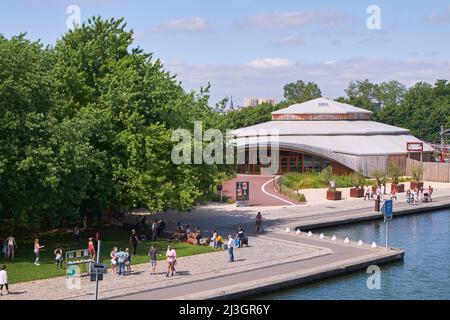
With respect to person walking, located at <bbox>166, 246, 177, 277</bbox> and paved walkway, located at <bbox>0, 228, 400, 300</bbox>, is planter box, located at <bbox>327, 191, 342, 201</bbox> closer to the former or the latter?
paved walkway, located at <bbox>0, 228, 400, 300</bbox>

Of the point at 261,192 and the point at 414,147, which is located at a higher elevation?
the point at 414,147

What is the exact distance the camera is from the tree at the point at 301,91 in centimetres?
17948

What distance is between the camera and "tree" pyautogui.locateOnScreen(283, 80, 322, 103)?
179 metres

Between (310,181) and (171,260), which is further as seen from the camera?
(310,181)

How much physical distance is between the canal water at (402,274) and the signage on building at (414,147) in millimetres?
35160

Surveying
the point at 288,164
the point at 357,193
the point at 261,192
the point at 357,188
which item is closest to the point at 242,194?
the point at 261,192

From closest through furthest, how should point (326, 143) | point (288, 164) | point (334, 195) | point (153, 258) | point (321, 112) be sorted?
point (153, 258), point (334, 195), point (326, 143), point (288, 164), point (321, 112)

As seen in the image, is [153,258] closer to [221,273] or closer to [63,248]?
[221,273]

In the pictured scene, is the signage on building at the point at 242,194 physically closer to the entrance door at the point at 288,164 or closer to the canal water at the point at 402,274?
the canal water at the point at 402,274

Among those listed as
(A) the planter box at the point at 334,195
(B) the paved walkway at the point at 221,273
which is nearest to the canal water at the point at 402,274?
(B) the paved walkway at the point at 221,273

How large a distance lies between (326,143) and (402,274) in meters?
50.3

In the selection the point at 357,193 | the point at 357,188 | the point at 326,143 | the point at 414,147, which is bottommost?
the point at 357,193

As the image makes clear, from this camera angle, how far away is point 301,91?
191 m
